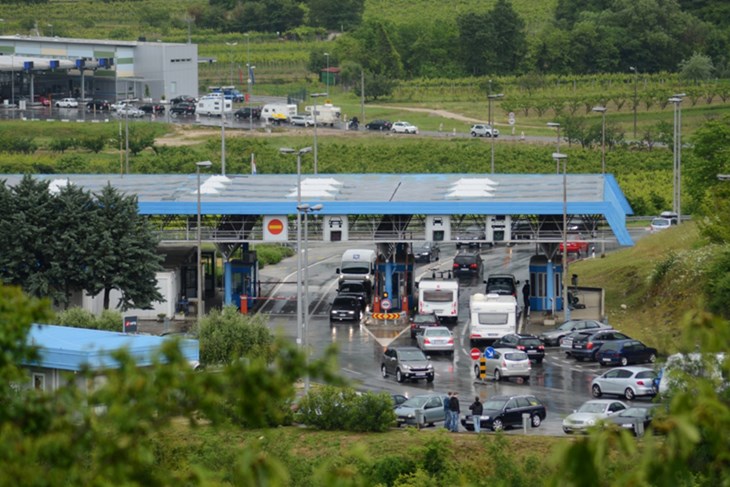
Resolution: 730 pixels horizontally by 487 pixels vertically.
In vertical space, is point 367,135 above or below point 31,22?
below

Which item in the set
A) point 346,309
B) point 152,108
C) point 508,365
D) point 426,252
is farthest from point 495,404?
point 152,108

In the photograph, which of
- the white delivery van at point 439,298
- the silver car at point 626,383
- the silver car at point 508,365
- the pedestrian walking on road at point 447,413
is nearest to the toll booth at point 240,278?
the white delivery van at point 439,298

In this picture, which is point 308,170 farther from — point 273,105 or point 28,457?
point 28,457

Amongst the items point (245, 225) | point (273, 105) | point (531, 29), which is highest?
point (531, 29)

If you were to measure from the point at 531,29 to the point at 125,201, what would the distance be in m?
103

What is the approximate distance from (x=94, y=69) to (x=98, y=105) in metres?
5.68

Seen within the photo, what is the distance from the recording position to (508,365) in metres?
49.6

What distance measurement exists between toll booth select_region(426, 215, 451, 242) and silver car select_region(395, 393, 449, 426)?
61.8 ft

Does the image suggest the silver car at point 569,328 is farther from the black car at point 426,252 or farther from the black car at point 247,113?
the black car at point 247,113

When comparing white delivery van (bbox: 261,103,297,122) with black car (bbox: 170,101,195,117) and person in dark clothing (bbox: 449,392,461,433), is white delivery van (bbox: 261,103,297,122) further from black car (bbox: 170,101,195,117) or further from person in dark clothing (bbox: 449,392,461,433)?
person in dark clothing (bbox: 449,392,461,433)

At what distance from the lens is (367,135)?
117438 millimetres

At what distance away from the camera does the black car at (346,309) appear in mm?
60875

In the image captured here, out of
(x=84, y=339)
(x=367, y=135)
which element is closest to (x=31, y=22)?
(x=367, y=135)

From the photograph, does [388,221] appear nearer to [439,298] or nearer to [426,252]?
[439,298]
